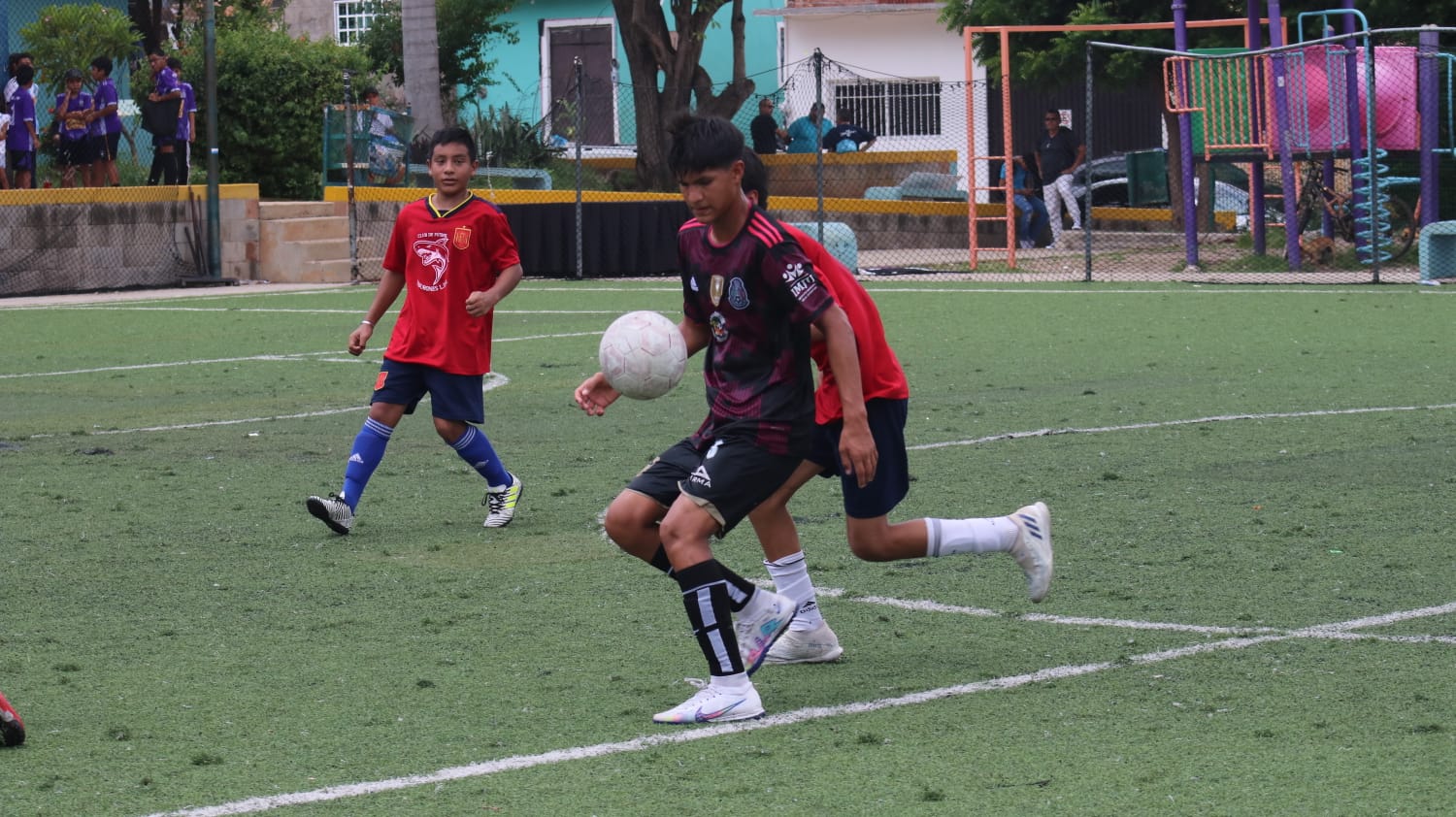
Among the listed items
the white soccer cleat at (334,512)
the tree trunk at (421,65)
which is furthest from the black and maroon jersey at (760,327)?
the tree trunk at (421,65)

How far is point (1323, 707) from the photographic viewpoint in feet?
16.2

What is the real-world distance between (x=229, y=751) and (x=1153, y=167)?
2811 centimetres

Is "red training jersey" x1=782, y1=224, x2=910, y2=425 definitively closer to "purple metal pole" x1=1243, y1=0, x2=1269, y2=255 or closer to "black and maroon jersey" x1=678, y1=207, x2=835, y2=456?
"black and maroon jersey" x1=678, y1=207, x2=835, y2=456

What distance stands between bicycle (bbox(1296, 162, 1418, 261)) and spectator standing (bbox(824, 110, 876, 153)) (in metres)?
11.7

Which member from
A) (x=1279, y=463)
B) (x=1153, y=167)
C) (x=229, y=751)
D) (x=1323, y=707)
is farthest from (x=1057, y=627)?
(x=1153, y=167)

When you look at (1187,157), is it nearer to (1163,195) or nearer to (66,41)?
(1163,195)

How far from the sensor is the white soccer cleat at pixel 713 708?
16.1 ft

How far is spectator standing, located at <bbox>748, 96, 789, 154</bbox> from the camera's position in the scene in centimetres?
3103

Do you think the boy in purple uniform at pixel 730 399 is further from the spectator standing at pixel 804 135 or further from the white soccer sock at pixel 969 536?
the spectator standing at pixel 804 135

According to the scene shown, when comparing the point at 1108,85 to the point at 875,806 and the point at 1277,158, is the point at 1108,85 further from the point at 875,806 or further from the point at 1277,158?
the point at 875,806

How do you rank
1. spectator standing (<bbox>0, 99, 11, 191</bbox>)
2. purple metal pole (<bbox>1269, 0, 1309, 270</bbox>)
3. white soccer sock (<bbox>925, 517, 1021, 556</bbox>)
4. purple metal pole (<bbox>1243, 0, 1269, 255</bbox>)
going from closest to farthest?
1. white soccer sock (<bbox>925, 517, 1021, 556</bbox>)
2. purple metal pole (<bbox>1269, 0, 1309, 270</bbox>)
3. purple metal pole (<bbox>1243, 0, 1269, 255</bbox>)
4. spectator standing (<bbox>0, 99, 11, 191</bbox>)

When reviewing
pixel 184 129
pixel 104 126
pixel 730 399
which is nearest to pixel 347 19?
pixel 184 129

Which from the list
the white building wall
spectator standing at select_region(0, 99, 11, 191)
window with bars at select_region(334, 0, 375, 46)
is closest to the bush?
spectator standing at select_region(0, 99, 11, 191)

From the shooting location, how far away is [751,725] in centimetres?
495
